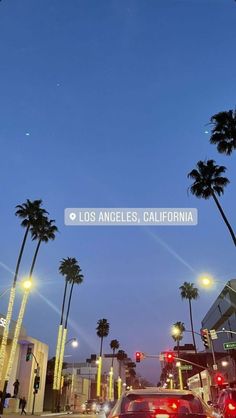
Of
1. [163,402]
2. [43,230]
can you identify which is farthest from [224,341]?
[163,402]

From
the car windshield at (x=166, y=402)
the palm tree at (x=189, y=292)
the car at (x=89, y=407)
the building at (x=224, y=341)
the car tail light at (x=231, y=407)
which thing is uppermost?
the palm tree at (x=189, y=292)

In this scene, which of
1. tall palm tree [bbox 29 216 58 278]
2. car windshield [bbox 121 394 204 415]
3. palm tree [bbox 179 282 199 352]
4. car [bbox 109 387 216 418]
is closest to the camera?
car [bbox 109 387 216 418]

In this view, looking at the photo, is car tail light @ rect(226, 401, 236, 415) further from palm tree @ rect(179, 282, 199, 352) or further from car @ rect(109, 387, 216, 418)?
palm tree @ rect(179, 282, 199, 352)

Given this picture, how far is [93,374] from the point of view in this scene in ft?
444

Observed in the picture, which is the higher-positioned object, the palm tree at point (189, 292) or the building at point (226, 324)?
the palm tree at point (189, 292)

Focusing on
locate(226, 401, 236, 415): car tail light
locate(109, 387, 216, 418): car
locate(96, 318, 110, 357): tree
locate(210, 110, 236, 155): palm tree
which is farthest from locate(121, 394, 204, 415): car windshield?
locate(96, 318, 110, 357): tree

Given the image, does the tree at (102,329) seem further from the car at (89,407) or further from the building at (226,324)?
the car at (89,407)

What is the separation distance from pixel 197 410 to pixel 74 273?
208ft

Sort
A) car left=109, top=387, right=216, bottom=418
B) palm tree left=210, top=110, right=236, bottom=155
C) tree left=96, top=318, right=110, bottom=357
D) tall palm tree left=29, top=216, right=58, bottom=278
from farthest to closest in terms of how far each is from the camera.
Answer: tree left=96, top=318, right=110, bottom=357 → tall palm tree left=29, top=216, right=58, bottom=278 → palm tree left=210, top=110, right=236, bottom=155 → car left=109, top=387, right=216, bottom=418

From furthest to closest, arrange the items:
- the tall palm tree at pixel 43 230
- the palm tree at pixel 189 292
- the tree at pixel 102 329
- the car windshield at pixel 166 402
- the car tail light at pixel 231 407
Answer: the tree at pixel 102 329 → the palm tree at pixel 189 292 → the tall palm tree at pixel 43 230 → the car tail light at pixel 231 407 → the car windshield at pixel 166 402

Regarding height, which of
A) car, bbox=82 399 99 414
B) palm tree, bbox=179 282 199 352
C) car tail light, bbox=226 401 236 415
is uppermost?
palm tree, bbox=179 282 199 352

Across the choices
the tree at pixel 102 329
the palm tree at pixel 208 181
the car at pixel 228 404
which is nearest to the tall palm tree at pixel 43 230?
the palm tree at pixel 208 181

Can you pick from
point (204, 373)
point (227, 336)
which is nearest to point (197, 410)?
point (227, 336)

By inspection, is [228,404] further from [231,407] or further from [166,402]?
[166,402]
